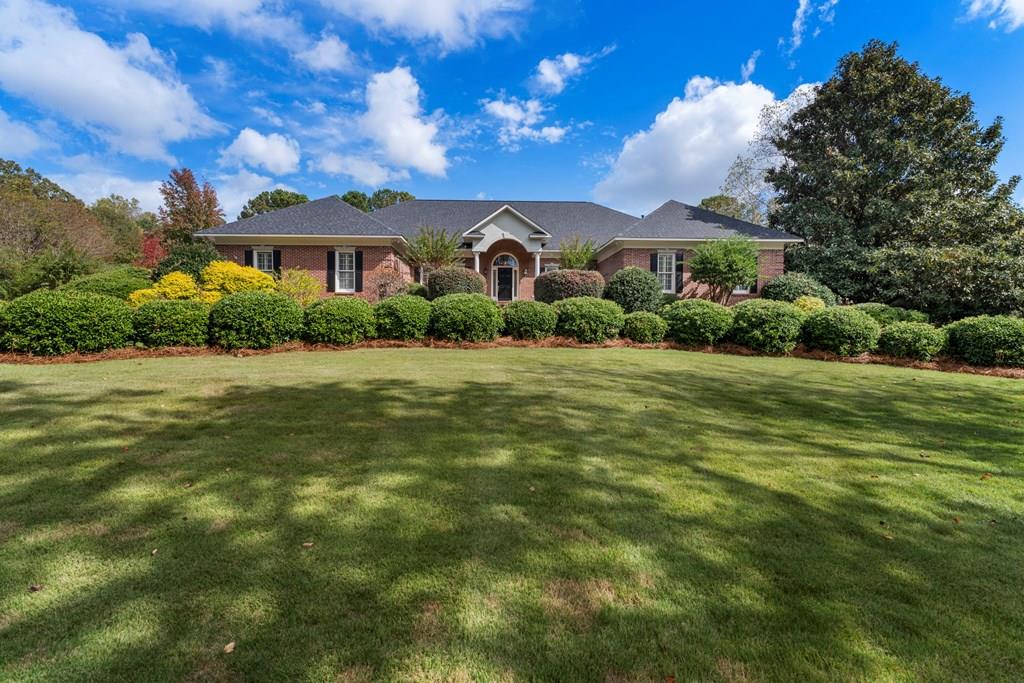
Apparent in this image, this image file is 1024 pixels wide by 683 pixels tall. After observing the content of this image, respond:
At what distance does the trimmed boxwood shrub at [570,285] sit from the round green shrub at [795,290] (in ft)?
23.3

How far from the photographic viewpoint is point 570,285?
16.5 metres

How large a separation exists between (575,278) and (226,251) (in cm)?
1433

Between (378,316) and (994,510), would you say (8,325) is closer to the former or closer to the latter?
(378,316)

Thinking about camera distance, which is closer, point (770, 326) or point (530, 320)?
point (770, 326)

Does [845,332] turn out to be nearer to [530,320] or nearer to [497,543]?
[530,320]

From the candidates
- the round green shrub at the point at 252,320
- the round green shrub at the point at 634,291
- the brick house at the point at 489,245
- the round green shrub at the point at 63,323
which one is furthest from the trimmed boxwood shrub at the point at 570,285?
the round green shrub at the point at 63,323

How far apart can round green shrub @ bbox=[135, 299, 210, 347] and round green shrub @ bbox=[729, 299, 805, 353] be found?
11958 mm

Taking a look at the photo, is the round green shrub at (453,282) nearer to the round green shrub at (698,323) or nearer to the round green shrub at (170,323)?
the round green shrub at (698,323)

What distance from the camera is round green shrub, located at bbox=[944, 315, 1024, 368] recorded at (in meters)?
9.89

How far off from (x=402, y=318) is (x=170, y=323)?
4.54 meters

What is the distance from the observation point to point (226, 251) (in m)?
19.4

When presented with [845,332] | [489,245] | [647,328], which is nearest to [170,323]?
[647,328]

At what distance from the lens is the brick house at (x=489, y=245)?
19312 mm

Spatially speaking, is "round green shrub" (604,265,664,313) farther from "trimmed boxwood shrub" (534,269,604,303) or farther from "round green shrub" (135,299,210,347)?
"round green shrub" (135,299,210,347)
